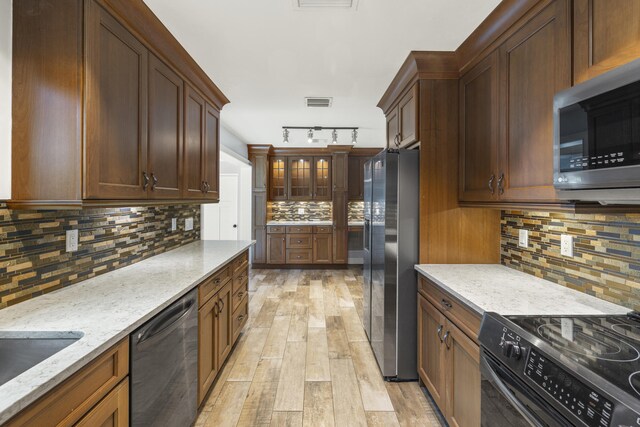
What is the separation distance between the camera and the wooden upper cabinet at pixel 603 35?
3.50 ft

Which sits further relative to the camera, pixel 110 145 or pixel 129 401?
pixel 110 145

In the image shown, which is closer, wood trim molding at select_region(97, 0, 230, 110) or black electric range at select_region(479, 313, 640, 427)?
black electric range at select_region(479, 313, 640, 427)

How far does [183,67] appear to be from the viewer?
2268mm

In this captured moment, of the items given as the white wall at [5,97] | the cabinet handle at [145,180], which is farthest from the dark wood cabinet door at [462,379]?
the white wall at [5,97]

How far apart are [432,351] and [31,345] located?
2.05 metres

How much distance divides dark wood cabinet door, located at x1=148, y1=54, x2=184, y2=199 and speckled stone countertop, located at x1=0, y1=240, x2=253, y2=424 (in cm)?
52

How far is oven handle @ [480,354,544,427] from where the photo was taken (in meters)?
1.00

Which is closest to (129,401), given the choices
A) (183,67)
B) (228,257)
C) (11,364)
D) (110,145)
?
(11,364)

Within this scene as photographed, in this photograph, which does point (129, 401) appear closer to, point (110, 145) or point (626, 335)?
point (110, 145)

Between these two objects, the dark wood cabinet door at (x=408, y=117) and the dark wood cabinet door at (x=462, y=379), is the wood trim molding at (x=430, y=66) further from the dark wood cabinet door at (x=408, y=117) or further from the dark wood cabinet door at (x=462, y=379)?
the dark wood cabinet door at (x=462, y=379)

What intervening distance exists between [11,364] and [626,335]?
219 centimetres

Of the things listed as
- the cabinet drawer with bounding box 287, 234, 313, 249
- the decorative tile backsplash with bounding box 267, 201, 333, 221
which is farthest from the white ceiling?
the decorative tile backsplash with bounding box 267, 201, 333, 221

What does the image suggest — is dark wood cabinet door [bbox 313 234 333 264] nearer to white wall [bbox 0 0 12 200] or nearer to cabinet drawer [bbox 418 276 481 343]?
cabinet drawer [bbox 418 276 481 343]

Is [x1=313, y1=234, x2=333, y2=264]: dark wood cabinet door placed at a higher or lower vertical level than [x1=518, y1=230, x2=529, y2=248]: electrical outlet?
lower
